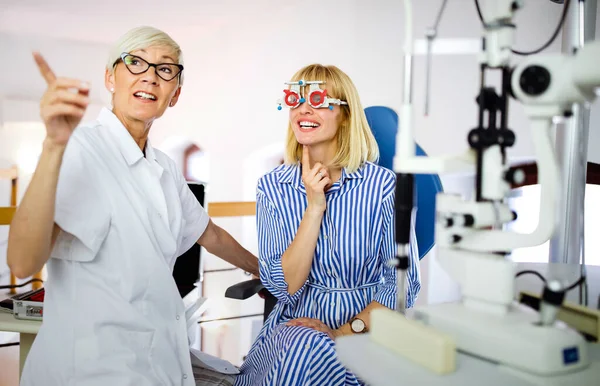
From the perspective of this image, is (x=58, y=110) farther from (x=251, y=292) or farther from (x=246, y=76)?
(x=246, y=76)

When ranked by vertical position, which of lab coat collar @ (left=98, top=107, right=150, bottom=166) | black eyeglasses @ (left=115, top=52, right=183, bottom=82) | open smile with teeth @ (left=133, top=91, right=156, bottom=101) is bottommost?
lab coat collar @ (left=98, top=107, right=150, bottom=166)

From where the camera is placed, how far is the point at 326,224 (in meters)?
1.69

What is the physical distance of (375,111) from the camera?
1903mm

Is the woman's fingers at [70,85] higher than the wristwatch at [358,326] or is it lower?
higher

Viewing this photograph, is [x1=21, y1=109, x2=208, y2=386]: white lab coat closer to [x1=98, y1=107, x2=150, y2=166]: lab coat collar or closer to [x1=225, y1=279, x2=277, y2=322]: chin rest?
[x1=98, y1=107, x2=150, y2=166]: lab coat collar

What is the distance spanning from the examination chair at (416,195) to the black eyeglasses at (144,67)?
29.1 inches

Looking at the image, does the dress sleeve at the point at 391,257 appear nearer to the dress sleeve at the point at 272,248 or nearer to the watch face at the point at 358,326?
the watch face at the point at 358,326

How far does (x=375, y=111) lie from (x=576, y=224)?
0.94m

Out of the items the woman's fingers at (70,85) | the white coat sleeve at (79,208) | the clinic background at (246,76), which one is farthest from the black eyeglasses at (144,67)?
the clinic background at (246,76)

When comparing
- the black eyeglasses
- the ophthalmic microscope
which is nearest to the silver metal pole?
the ophthalmic microscope

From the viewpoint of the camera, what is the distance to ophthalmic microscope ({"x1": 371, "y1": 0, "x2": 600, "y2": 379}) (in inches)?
30.2

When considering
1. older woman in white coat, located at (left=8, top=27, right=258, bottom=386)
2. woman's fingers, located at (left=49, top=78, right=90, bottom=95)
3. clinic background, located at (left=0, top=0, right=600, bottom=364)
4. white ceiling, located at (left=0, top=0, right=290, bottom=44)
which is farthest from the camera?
white ceiling, located at (left=0, top=0, right=290, bottom=44)

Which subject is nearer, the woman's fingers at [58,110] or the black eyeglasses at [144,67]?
the woman's fingers at [58,110]

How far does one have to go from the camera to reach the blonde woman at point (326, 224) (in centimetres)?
158
